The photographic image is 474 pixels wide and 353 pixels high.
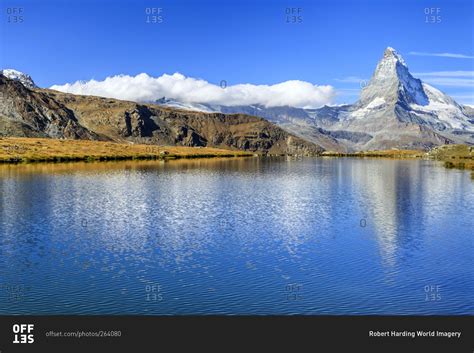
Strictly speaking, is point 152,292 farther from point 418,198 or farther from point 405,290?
point 418,198

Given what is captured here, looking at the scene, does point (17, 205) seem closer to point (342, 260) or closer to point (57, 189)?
point (57, 189)

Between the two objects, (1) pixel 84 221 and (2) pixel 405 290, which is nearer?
(2) pixel 405 290

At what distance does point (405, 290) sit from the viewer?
44594mm

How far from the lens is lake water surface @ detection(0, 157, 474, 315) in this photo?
135 ft

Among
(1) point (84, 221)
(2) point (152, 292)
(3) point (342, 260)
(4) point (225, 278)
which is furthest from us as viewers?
(1) point (84, 221)

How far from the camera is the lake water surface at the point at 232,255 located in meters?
41.3

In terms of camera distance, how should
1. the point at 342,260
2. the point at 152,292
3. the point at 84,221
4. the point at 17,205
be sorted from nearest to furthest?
1. the point at 152,292
2. the point at 342,260
3. the point at 84,221
4. the point at 17,205

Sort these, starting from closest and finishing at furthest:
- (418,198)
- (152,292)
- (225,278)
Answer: (152,292), (225,278), (418,198)

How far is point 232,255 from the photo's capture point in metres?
55.2

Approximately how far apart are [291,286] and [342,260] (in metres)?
11.0
